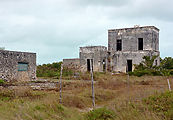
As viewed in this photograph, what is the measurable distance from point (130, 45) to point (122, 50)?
1.14 m

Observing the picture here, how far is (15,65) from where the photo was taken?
18953 mm

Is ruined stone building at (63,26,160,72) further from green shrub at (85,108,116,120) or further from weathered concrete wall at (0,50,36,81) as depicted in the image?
green shrub at (85,108,116,120)

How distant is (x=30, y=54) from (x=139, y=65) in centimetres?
1184

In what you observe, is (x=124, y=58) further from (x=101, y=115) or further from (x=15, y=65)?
(x=101, y=115)

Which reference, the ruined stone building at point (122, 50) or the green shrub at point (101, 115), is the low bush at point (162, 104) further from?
the ruined stone building at point (122, 50)

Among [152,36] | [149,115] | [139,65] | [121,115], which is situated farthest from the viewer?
[152,36]

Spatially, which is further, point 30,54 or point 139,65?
point 139,65

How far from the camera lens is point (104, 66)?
29312 mm

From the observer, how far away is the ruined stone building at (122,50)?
27797 millimetres

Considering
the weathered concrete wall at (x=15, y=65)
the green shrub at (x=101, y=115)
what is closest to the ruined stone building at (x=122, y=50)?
the weathered concrete wall at (x=15, y=65)

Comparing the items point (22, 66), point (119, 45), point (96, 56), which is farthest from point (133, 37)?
point (22, 66)

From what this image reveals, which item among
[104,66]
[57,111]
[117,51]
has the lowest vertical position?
[57,111]

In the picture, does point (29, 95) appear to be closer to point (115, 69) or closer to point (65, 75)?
point (65, 75)

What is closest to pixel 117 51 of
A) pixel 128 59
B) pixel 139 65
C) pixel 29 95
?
pixel 128 59
